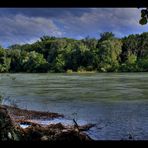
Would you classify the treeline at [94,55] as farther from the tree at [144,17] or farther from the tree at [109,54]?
the tree at [144,17]

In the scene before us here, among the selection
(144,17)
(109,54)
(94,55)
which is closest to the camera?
(144,17)

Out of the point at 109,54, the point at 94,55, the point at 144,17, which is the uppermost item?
the point at 109,54

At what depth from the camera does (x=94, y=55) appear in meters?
73.0

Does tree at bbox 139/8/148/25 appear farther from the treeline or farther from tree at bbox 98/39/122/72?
tree at bbox 98/39/122/72

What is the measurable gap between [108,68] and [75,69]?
230 inches

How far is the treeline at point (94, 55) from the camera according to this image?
7143 centimetres

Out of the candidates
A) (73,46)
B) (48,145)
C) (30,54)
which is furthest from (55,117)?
(73,46)

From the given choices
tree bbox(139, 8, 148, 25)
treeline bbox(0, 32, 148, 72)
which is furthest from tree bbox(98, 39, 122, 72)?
tree bbox(139, 8, 148, 25)

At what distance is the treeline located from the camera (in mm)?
71425

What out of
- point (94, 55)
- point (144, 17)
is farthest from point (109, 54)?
point (144, 17)

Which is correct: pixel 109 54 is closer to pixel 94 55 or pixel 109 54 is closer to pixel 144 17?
pixel 94 55

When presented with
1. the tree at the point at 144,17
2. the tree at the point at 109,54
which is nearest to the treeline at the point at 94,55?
the tree at the point at 109,54
